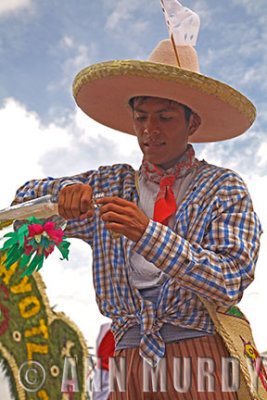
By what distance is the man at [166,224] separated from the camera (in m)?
1.93

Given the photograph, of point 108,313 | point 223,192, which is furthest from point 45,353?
point 223,192

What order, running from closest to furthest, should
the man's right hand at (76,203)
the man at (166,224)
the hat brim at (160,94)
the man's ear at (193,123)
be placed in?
the man at (166,224), the man's right hand at (76,203), the hat brim at (160,94), the man's ear at (193,123)

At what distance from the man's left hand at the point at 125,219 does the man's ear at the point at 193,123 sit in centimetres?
81

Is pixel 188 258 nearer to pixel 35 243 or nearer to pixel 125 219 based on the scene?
pixel 125 219

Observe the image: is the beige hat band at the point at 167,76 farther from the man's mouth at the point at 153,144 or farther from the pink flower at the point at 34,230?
the pink flower at the point at 34,230

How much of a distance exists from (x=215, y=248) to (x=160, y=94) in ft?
2.60

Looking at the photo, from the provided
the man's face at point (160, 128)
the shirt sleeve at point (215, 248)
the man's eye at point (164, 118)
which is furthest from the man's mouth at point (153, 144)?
the shirt sleeve at point (215, 248)

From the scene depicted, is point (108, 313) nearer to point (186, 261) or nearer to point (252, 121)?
point (186, 261)

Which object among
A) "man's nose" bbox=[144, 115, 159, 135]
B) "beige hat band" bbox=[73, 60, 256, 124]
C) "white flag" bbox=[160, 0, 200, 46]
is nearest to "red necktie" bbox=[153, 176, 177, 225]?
"man's nose" bbox=[144, 115, 159, 135]

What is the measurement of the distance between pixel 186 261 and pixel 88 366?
403 centimetres

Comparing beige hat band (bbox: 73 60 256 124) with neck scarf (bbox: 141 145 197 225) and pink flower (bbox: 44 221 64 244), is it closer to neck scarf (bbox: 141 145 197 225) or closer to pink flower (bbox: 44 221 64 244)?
neck scarf (bbox: 141 145 197 225)

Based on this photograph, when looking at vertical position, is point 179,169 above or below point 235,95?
below

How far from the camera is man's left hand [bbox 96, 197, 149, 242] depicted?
1.80 m

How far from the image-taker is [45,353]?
5664 millimetres
